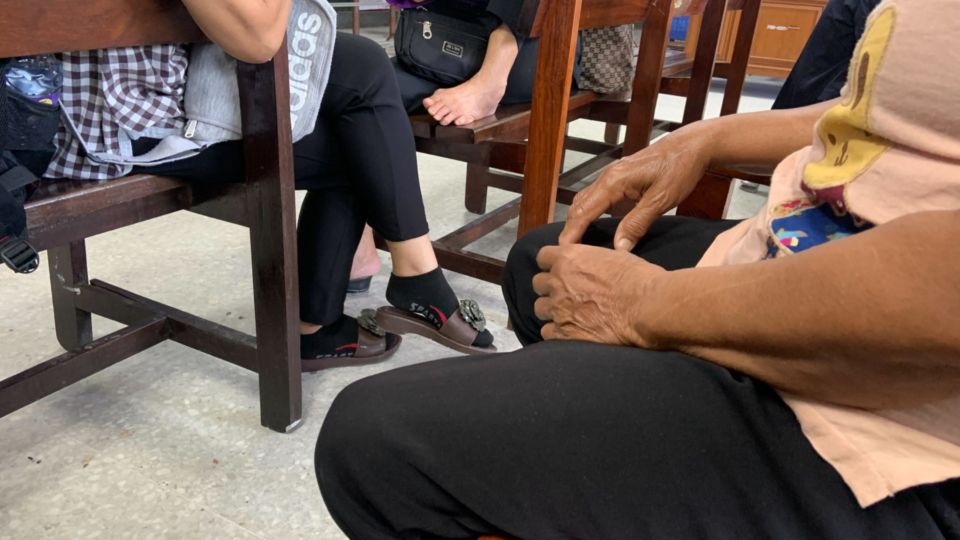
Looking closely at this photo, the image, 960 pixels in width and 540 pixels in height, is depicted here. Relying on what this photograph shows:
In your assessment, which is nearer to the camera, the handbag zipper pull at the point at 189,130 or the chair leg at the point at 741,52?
the handbag zipper pull at the point at 189,130

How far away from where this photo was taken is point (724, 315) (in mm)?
575

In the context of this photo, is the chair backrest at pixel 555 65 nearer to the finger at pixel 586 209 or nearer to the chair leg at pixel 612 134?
the finger at pixel 586 209

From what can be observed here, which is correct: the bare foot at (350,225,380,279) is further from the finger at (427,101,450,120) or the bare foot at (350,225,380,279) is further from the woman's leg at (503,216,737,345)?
the woman's leg at (503,216,737,345)

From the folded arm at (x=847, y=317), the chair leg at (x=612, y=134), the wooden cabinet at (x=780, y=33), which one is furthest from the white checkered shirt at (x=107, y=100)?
the wooden cabinet at (x=780, y=33)

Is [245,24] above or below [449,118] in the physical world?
above

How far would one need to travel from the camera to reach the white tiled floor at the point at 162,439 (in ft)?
3.59

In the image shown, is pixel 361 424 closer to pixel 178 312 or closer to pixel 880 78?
pixel 880 78

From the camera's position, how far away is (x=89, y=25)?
2.77 feet

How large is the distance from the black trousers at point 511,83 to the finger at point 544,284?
839 millimetres

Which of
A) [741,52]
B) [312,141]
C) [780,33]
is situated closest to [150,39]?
[312,141]

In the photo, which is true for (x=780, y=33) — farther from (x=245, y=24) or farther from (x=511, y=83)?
(x=245, y=24)

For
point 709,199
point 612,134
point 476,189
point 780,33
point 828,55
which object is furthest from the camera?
point 780,33

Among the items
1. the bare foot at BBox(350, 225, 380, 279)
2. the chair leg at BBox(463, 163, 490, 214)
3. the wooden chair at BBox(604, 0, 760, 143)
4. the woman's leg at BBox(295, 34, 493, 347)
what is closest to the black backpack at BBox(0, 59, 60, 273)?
the woman's leg at BBox(295, 34, 493, 347)

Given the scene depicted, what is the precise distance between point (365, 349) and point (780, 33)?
4.43 metres
